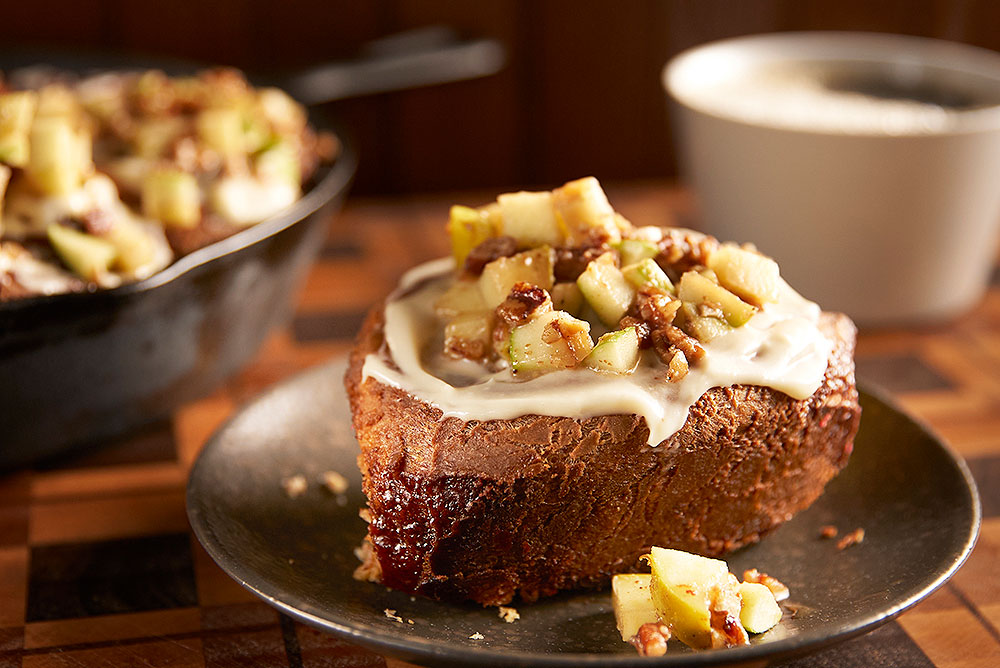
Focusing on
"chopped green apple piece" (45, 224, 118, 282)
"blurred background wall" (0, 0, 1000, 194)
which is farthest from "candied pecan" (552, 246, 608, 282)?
"blurred background wall" (0, 0, 1000, 194)

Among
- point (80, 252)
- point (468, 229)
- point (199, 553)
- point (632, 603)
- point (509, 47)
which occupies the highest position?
point (468, 229)

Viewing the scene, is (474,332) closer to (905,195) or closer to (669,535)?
(669,535)

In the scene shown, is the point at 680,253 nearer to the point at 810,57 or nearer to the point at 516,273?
the point at 516,273

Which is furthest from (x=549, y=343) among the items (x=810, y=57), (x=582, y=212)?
(x=810, y=57)

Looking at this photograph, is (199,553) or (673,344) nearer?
(673,344)

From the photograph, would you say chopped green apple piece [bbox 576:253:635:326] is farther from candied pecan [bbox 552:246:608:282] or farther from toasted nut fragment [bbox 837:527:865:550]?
toasted nut fragment [bbox 837:527:865:550]

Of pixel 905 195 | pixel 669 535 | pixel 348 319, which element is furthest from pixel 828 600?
pixel 348 319
